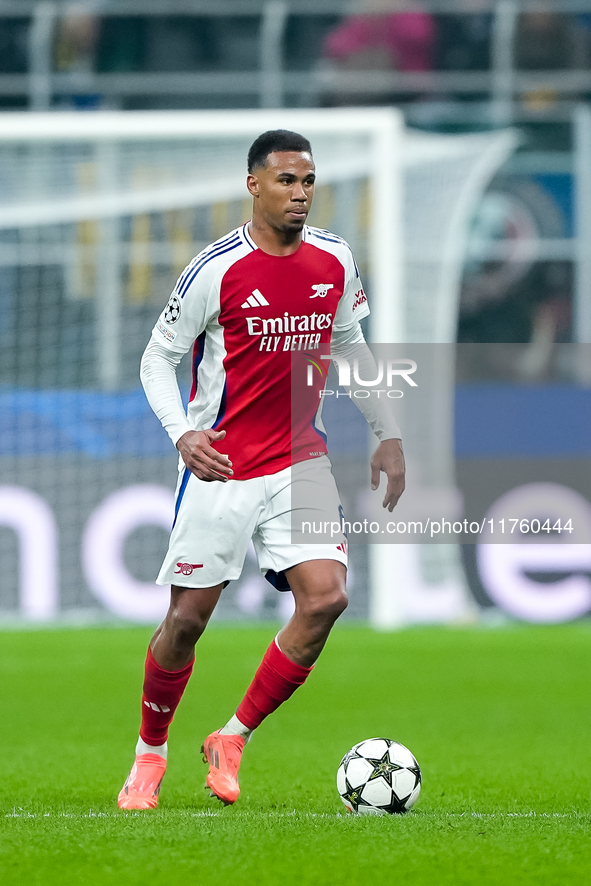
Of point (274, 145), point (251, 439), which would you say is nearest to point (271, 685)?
point (251, 439)

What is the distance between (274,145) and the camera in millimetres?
4199

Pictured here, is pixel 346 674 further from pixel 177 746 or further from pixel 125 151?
pixel 125 151

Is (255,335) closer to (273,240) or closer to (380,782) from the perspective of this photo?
(273,240)

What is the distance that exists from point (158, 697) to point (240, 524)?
612mm

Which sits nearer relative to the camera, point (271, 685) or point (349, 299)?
Answer: point (271, 685)

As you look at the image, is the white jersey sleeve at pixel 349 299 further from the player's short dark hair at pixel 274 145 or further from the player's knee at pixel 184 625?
the player's knee at pixel 184 625

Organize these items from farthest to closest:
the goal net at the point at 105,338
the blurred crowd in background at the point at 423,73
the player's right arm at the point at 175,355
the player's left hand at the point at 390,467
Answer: the blurred crowd in background at the point at 423,73, the goal net at the point at 105,338, the player's left hand at the point at 390,467, the player's right arm at the point at 175,355

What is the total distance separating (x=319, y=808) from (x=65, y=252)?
692 cm

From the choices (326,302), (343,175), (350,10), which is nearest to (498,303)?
(343,175)

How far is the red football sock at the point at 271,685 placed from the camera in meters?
4.20

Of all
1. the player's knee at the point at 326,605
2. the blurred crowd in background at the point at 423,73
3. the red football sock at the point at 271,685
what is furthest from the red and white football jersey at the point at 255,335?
the blurred crowd in background at the point at 423,73

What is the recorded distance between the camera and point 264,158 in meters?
4.20

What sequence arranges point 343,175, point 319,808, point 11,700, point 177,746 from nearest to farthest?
point 319,808 < point 177,746 < point 11,700 < point 343,175

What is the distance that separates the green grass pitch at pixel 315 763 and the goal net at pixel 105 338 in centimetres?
42
